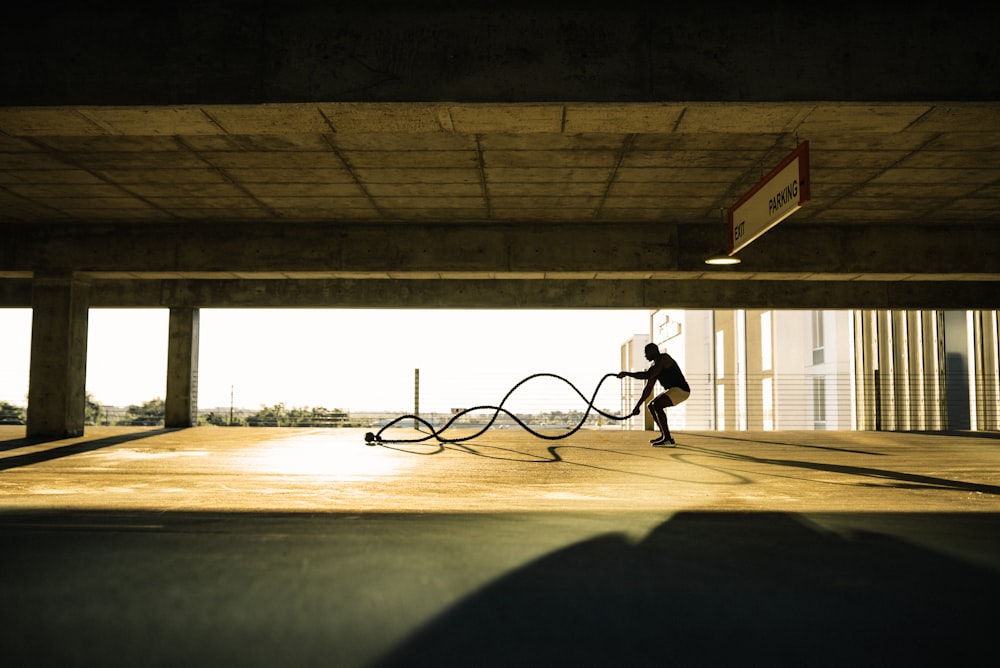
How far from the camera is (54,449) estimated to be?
9438 millimetres

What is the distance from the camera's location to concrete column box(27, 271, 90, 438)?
11.8 metres

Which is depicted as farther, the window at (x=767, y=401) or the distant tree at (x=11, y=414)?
the window at (x=767, y=401)

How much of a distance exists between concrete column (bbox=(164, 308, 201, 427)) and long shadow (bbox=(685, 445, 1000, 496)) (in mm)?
13471

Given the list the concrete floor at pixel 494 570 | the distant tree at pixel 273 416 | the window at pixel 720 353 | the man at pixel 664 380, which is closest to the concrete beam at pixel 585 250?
the man at pixel 664 380

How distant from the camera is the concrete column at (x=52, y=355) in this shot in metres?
11.8

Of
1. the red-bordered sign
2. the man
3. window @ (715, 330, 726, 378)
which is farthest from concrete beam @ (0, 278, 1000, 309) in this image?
window @ (715, 330, 726, 378)

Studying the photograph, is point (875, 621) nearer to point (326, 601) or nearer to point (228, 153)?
point (326, 601)

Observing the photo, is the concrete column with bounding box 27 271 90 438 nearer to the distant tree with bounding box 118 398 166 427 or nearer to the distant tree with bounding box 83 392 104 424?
the distant tree with bounding box 118 398 166 427

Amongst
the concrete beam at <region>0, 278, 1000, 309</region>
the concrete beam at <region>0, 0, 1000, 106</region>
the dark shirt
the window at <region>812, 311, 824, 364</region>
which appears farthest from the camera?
the window at <region>812, 311, 824, 364</region>

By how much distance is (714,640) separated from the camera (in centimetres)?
232

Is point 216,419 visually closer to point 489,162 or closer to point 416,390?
point 416,390

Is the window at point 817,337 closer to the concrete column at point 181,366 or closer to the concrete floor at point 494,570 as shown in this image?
the concrete floor at point 494,570

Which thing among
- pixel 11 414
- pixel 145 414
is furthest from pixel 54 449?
pixel 11 414

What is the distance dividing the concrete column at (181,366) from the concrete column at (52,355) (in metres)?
5.07
